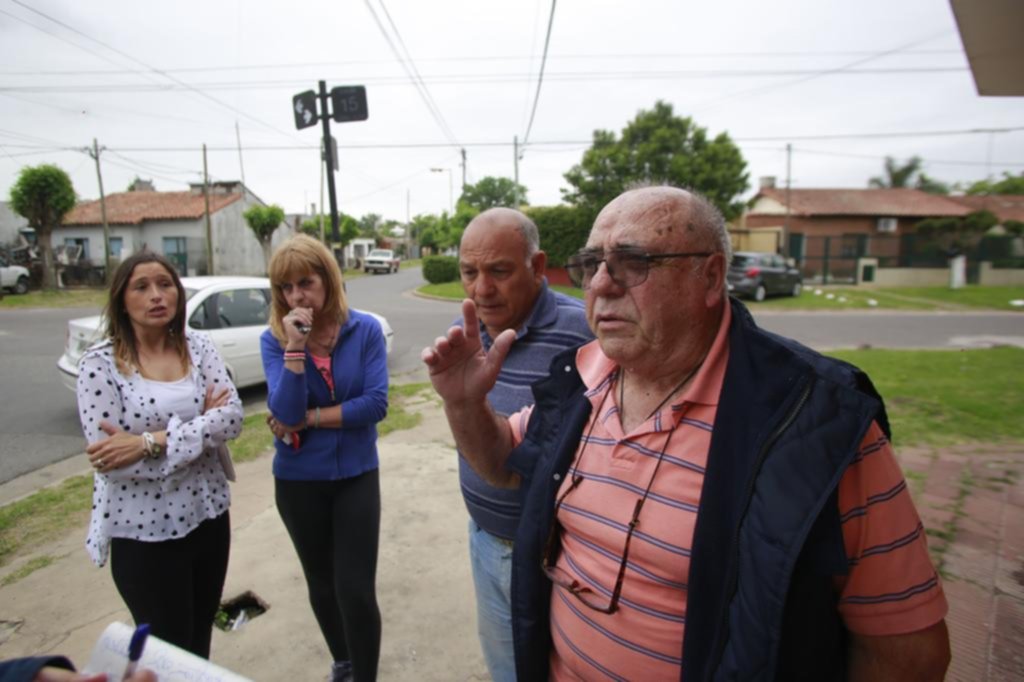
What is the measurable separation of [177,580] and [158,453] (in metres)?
0.49

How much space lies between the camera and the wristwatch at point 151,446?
2.04 metres

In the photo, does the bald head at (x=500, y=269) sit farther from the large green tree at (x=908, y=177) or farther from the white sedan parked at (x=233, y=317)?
the large green tree at (x=908, y=177)

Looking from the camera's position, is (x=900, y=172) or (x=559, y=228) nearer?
(x=559, y=228)

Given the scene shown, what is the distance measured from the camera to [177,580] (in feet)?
6.92

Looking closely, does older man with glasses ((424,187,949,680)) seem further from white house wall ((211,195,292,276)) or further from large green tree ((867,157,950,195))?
large green tree ((867,157,950,195))

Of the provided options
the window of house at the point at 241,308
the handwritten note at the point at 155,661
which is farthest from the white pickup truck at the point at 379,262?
the handwritten note at the point at 155,661

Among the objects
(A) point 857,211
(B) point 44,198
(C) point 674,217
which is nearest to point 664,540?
(C) point 674,217

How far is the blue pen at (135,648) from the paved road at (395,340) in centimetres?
527

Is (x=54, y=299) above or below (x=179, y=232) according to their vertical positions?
below

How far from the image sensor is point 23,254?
24.5 m

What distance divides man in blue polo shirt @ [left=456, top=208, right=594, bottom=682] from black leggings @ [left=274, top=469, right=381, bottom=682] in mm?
521

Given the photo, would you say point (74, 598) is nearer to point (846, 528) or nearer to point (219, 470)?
point (219, 470)

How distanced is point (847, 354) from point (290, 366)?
32.5 ft

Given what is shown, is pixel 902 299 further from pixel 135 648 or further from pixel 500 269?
pixel 135 648
